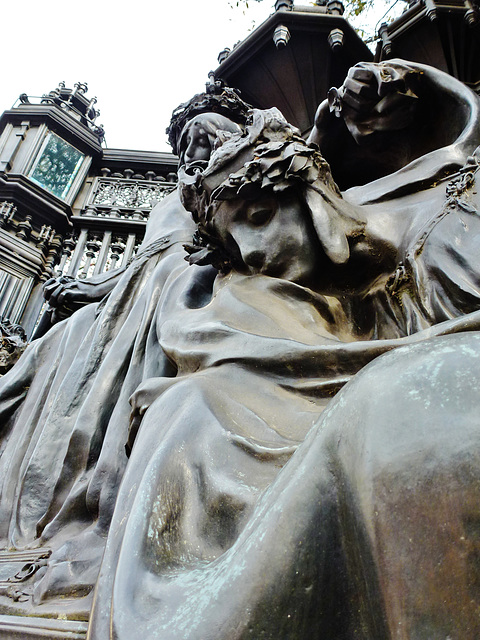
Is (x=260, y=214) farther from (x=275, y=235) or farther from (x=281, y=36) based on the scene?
(x=281, y=36)

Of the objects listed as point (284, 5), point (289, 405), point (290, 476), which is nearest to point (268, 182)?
point (289, 405)

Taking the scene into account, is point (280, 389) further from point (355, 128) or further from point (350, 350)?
point (355, 128)

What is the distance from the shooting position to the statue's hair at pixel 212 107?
382cm

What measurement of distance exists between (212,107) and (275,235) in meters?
2.31

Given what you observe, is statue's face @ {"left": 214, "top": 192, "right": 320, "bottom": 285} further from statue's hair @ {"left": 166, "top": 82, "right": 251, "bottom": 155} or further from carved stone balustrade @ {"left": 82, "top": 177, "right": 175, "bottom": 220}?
carved stone balustrade @ {"left": 82, "top": 177, "right": 175, "bottom": 220}

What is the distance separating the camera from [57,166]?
20.5 ft

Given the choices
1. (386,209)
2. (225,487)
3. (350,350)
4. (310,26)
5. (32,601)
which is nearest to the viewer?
(225,487)

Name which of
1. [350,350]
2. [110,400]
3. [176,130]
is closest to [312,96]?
[176,130]

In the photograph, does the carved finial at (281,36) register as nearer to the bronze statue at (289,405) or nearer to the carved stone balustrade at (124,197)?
the bronze statue at (289,405)

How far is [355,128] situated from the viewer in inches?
91.0

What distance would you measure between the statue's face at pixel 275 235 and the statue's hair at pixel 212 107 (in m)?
2.18

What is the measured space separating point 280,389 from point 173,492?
0.38 metres

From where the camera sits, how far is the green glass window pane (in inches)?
239

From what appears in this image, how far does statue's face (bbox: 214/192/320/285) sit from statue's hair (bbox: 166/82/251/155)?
7.14 ft
